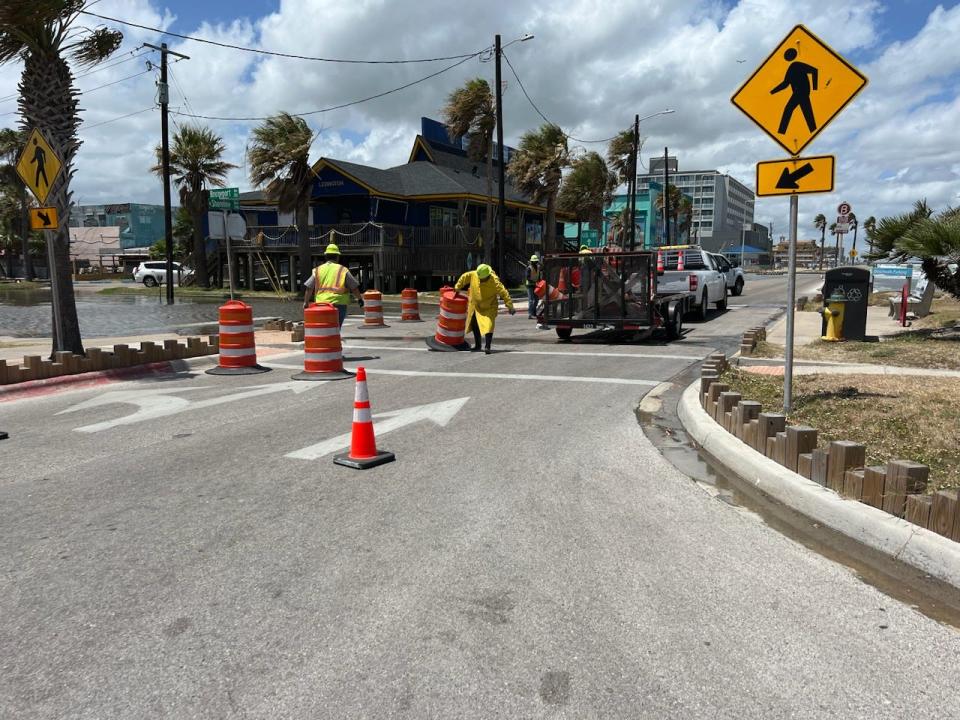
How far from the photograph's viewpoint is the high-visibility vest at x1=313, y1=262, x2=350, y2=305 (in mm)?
11602

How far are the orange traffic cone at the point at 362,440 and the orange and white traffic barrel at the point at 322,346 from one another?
4391mm

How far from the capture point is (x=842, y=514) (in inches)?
171

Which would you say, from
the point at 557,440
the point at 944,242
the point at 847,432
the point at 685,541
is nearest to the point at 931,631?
the point at 685,541

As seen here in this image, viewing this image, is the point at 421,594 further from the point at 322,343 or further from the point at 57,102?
the point at 57,102

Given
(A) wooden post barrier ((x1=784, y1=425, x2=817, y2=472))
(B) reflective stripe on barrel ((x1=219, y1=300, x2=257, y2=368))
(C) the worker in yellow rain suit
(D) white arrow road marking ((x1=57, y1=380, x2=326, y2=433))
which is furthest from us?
(C) the worker in yellow rain suit

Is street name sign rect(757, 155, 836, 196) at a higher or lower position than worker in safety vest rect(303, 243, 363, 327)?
higher

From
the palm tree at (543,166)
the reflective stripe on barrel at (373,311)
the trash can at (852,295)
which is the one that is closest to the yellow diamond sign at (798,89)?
Result: the trash can at (852,295)

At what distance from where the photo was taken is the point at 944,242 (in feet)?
38.4

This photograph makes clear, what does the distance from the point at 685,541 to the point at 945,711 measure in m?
1.72

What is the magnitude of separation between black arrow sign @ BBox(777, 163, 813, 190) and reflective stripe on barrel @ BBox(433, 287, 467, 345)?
25.0 feet

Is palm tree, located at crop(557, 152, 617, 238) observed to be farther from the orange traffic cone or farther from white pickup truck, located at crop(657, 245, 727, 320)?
the orange traffic cone

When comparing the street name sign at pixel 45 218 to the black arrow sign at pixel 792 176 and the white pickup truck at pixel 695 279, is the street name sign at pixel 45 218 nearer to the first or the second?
the black arrow sign at pixel 792 176

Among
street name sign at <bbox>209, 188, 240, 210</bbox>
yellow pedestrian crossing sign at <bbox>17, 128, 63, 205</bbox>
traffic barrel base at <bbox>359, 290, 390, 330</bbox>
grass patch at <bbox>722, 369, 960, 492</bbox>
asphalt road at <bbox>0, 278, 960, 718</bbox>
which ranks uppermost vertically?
street name sign at <bbox>209, 188, 240, 210</bbox>

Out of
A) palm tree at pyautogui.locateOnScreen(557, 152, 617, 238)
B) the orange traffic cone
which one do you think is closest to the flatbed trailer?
the orange traffic cone
